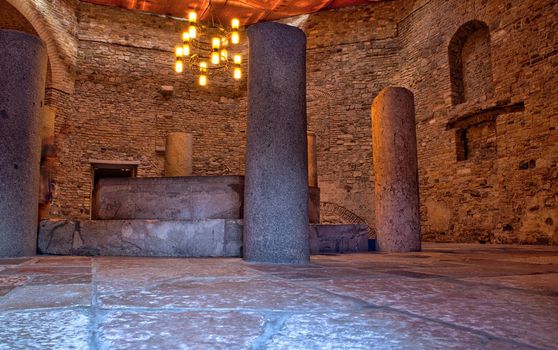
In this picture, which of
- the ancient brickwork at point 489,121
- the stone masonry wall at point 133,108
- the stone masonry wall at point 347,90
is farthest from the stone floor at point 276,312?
the stone masonry wall at point 133,108

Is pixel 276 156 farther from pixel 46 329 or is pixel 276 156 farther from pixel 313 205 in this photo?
pixel 46 329

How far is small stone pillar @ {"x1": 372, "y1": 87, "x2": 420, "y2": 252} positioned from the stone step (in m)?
2.20

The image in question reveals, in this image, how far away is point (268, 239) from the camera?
12.1 ft

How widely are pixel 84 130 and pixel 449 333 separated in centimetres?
1266

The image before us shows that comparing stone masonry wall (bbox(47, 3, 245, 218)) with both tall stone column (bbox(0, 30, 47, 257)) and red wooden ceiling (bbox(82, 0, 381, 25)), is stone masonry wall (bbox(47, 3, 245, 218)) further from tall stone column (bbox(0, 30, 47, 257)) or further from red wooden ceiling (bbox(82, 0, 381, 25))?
tall stone column (bbox(0, 30, 47, 257))

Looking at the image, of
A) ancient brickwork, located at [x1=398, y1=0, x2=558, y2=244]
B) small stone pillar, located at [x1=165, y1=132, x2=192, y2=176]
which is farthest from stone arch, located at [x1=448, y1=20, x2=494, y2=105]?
small stone pillar, located at [x1=165, y1=132, x2=192, y2=176]

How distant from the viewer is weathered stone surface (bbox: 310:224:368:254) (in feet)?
17.1

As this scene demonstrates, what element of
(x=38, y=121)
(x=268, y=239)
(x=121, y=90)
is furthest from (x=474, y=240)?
(x=121, y=90)

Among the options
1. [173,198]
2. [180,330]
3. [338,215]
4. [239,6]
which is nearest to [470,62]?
[338,215]

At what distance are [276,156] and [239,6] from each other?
1060 centimetres

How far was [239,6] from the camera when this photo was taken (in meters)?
13.0

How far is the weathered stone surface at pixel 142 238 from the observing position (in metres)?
4.54

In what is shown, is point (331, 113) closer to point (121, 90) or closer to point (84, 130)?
point (121, 90)

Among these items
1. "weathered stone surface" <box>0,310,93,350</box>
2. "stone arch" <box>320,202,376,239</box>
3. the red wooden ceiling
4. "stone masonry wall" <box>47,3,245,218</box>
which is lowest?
"weathered stone surface" <box>0,310,93,350</box>
